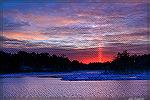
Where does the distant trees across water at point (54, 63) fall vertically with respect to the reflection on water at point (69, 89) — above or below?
above

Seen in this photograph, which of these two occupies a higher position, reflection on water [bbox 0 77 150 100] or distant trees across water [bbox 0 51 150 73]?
distant trees across water [bbox 0 51 150 73]

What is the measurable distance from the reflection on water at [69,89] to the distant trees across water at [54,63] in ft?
0.56

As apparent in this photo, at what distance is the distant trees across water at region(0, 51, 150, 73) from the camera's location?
6.05 m

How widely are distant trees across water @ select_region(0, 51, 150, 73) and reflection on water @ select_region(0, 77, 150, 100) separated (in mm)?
172

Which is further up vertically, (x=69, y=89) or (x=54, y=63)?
(x=54, y=63)

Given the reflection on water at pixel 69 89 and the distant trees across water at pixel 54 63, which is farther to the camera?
the distant trees across water at pixel 54 63

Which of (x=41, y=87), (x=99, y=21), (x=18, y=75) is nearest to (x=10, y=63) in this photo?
(x=18, y=75)

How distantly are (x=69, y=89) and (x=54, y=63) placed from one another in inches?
19.5

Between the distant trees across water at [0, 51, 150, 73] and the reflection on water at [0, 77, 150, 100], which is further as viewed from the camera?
the distant trees across water at [0, 51, 150, 73]

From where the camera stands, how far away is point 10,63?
6117 millimetres

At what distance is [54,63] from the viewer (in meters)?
6.21

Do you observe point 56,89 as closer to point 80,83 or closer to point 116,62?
point 80,83

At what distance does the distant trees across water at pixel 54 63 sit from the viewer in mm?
6051

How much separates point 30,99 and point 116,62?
1514 millimetres
